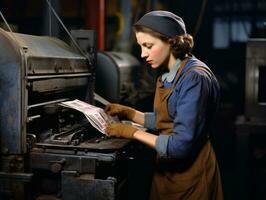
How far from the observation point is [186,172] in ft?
8.19

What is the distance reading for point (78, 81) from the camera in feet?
11.2

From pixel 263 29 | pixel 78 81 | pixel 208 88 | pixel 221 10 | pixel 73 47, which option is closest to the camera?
pixel 208 88

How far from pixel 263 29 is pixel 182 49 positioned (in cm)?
285

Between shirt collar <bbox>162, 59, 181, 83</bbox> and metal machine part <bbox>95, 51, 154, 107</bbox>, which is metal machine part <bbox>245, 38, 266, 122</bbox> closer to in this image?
metal machine part <bbox>95, 51, 154, 107</bbox>

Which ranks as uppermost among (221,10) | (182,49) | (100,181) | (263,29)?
(221,10)

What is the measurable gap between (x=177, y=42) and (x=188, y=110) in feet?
1.41

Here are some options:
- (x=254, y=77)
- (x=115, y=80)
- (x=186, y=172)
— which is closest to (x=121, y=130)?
(x=186, y=172)

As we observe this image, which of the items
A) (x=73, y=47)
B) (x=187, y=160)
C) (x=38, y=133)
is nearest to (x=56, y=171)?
(x=38, y=133)

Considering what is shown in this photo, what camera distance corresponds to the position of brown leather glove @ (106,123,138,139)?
94.3 inches

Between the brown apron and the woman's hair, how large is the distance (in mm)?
62

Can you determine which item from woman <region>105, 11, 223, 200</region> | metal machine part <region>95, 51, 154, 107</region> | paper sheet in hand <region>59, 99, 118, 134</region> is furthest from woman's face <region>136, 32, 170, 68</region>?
metal machine part <region>95, 51, 154, 107</region>

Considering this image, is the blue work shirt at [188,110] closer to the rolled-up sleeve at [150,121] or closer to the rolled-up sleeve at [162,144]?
the rolled-up sleeve at [162,144]

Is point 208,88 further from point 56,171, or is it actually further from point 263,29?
point 263,29

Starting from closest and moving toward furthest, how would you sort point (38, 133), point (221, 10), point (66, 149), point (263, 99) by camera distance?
point (66, 149) → point (38, 133) → point (263, 99) → point (221, 10)
